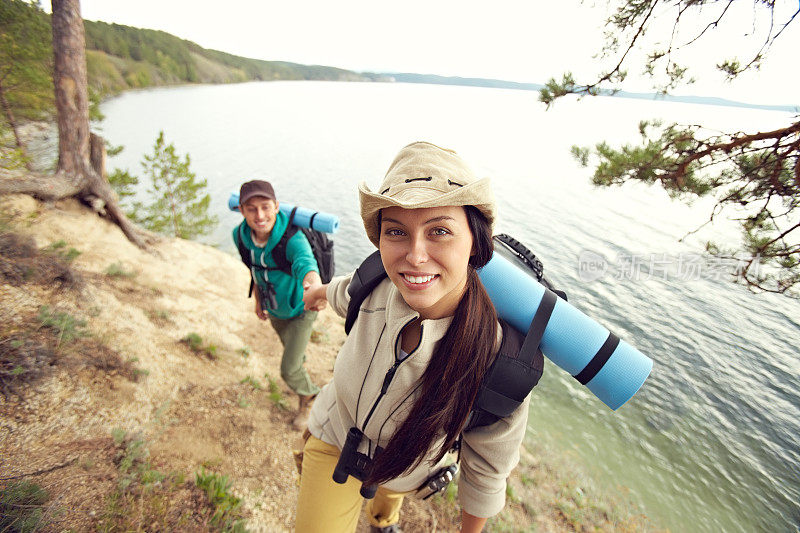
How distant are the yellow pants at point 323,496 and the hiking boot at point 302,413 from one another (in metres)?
2.71

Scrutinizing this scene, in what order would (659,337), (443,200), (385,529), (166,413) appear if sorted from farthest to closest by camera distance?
(659,337) → (166,413) → (385,529) → (443,200)

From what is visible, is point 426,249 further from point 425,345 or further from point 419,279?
point 425,345

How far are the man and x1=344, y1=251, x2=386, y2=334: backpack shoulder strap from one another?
3.08 ft

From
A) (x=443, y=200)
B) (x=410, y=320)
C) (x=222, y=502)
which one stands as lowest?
(x=222, y=502)

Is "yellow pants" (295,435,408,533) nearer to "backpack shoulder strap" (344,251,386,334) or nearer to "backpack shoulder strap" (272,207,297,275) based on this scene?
"backpack shoulder strap" (344,251,386,334)

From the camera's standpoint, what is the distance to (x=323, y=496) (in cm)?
199

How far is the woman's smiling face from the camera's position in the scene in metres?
1.36

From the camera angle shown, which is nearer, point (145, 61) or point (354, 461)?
point (354, 461)

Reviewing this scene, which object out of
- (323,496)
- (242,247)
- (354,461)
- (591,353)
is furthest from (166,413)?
(591,353)

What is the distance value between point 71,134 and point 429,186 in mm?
A: 10189

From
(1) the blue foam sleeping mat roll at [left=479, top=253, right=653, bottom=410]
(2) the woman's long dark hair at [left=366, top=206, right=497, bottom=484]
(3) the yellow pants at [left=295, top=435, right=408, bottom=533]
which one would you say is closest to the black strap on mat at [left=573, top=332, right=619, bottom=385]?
(1) the blue foam sleeping mat roll at [left=479, top=253, right=653, bottom=410]

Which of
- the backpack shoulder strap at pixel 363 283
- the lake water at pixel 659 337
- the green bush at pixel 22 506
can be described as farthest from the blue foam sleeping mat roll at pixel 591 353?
the green bush at pixel 22 506

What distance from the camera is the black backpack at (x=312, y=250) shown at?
11.2 ft

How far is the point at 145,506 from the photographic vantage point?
2539 millimetres
